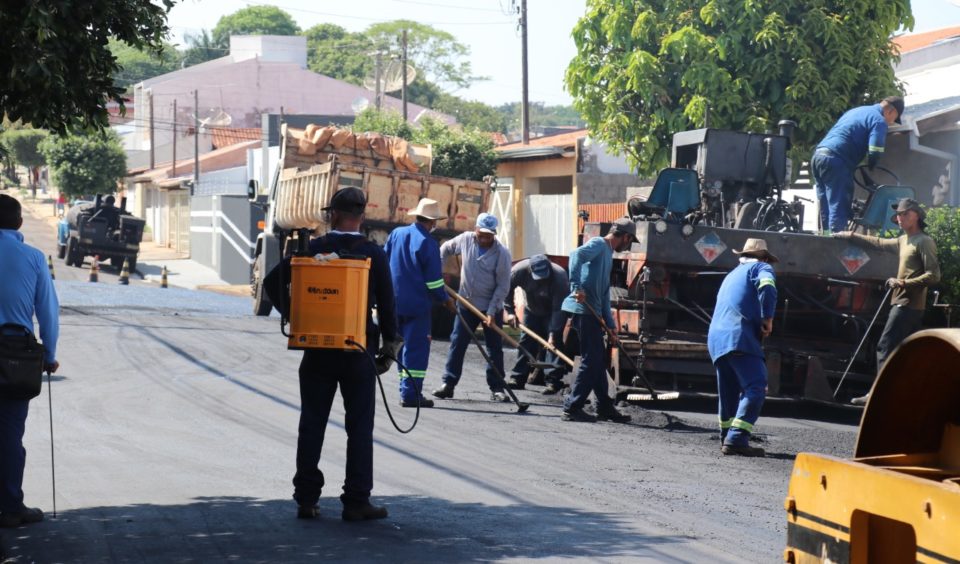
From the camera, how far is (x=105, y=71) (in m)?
6.79

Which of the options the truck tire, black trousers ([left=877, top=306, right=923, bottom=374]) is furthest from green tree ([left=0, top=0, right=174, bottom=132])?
the truck tire

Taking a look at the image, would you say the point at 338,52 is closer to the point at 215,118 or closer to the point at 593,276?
the point at 215,118

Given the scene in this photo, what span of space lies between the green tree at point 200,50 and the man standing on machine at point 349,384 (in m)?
93.7

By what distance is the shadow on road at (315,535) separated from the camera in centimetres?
630

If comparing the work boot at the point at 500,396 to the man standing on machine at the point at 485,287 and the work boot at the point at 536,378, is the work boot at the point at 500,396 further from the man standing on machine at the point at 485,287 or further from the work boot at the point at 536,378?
the work boot at the point at 536,378

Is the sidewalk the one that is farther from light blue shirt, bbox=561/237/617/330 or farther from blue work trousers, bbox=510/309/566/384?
light blue shirt, bbox=561/237/617/330

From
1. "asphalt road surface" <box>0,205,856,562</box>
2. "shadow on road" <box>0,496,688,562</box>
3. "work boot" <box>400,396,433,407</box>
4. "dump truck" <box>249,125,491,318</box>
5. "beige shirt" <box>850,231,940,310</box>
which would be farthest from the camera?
"dump truck" <box>249,125,491,318</box>

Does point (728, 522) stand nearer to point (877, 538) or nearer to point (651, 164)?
point (877, 538)

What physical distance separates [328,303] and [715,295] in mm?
6906

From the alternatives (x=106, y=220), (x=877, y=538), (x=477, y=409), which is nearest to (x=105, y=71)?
(x=877, y=538)

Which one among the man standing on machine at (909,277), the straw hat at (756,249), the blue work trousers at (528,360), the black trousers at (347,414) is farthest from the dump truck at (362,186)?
the black trousers at (347,414)

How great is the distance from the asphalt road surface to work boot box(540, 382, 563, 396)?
0.27m

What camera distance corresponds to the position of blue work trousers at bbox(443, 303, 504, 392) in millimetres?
12844

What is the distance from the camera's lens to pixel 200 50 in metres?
103
